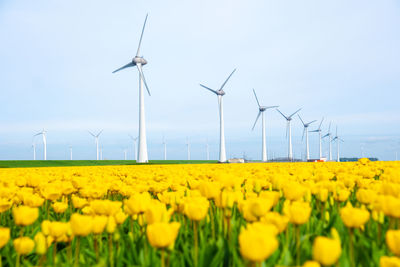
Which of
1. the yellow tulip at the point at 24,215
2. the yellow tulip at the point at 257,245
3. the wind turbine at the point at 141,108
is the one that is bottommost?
the yellow tulip at the point at 24,215

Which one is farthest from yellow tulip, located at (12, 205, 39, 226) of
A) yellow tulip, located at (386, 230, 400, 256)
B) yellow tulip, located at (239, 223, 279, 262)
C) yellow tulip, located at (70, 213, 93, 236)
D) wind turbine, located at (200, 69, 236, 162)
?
wind turbine, located at (200, 69, 236, 162)

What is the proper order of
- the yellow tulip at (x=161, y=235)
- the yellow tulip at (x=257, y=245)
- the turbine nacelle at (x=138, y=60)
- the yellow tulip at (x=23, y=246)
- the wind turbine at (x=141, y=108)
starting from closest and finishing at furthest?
the yellow tulip at (x=257, y=245), the yellow tulip at (x=161, y=235), the yellow tulip at (x=23, y=246), the wind turbine at (x=141, y=108), the turbine nacelle at (x=138, y=60)

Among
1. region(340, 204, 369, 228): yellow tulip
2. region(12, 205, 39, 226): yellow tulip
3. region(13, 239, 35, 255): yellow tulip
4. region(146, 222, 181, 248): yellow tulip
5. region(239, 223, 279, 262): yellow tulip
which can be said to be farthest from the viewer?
region(12, 205, 39, 226): yellow tulip

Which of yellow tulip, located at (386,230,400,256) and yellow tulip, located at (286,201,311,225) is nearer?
yellow tulip, located at (386,230,400,256)

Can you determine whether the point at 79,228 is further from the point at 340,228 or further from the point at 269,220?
the point at 340,228

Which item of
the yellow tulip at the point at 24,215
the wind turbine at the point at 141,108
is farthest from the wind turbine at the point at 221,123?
the yellow tulip at the point at 24,215

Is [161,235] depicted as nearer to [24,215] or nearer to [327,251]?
[327,251]

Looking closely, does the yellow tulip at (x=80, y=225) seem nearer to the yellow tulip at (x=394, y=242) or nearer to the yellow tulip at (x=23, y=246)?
the yellow tulip at (x=23, y=246)

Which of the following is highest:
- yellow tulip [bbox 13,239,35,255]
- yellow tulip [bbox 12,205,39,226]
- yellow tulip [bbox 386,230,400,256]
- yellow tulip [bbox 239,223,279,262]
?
yellow tulip [bbox 239,223,279,262]

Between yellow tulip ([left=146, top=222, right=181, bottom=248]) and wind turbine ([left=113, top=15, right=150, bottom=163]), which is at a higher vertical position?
wind turbine ([left=113, top=15, right=150, bottom=163])

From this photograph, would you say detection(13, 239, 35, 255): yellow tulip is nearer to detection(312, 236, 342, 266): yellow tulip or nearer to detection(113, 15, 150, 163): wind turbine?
detection(312, 236, 342, 266): yellow tulip

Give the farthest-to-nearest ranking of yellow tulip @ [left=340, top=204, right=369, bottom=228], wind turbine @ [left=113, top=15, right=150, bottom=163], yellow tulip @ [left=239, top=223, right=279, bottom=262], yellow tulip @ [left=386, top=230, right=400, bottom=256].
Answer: wind turbine @ [left=113, top=15, right=150, bottom=163], yellow tulip @ [left=340, top=204, right=369, bottom=228], yellow tulip @ [left=386, top=230, right=400, bottom=256], yellow tulip @ [left=239, top=223, right=279, bottom=262]

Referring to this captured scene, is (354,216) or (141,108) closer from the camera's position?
(354,216)

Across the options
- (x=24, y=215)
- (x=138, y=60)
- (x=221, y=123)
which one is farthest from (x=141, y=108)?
(x=24, y=215)
